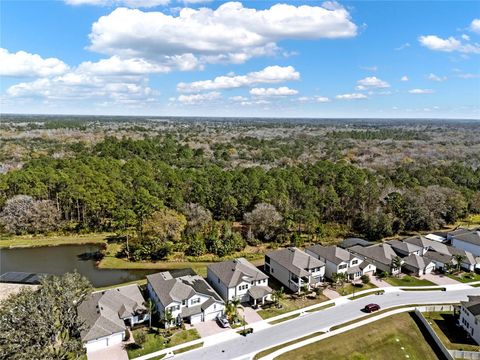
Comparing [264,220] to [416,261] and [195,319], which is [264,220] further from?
[195,319]

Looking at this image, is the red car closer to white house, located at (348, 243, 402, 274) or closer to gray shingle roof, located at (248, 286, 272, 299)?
white house, located at (348, 243, 402, 274)

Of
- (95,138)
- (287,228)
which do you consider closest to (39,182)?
(287,228)

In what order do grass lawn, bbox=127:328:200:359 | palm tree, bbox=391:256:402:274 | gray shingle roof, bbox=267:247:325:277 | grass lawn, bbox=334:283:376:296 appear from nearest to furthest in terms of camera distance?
grass lawn, bbox=127:328:200:359, grass lawn, bbox=334:283:376:296, gray shingle roof, bbox=267:247:325:277, palm tree, bbox=391:256:402:274

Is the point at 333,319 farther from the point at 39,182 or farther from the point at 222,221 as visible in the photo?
the point at 39,182

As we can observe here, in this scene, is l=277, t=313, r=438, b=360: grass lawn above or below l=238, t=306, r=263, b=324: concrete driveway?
below

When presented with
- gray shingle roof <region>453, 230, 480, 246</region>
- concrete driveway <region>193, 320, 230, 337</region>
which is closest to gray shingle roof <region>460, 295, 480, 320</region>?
gray shingle roof <region>453, 230, 480, 246</region>
